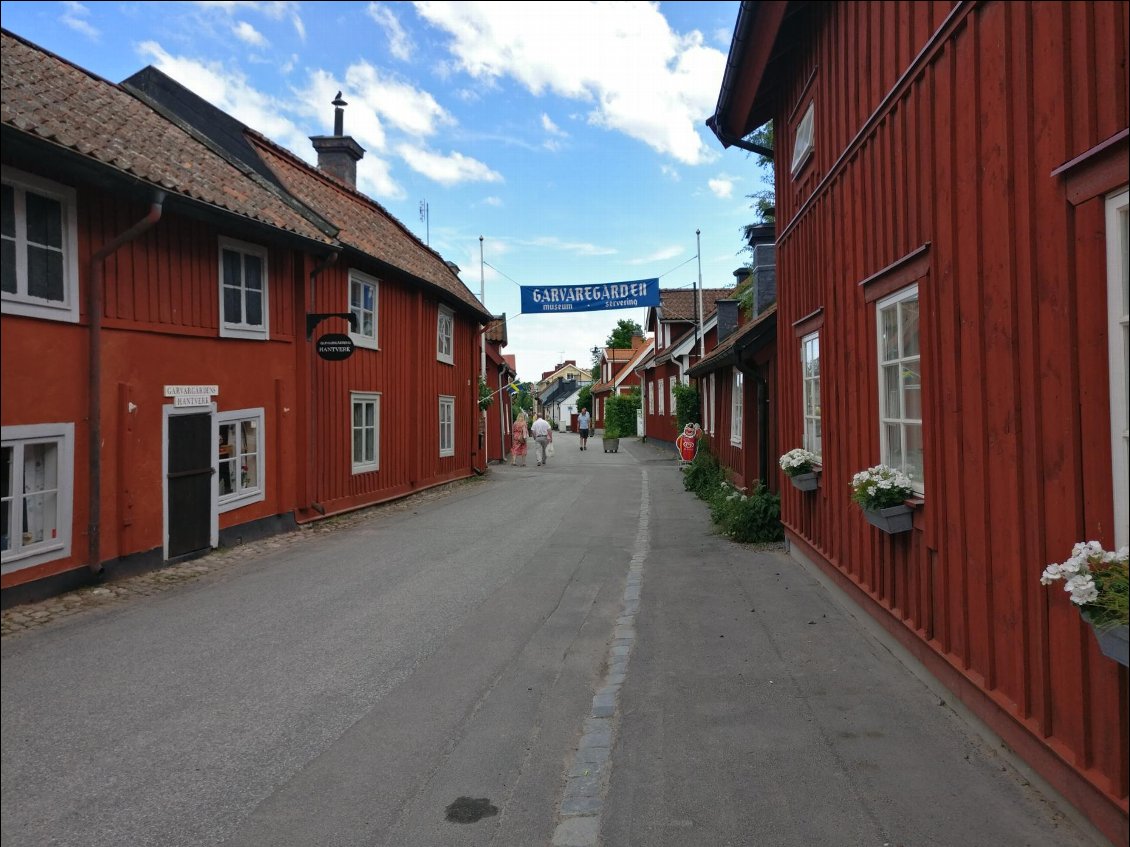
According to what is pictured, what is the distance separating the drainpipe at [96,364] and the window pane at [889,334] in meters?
5.87

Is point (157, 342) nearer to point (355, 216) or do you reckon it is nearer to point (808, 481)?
point (808, 481)

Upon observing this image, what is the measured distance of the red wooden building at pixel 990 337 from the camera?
8.48 ft

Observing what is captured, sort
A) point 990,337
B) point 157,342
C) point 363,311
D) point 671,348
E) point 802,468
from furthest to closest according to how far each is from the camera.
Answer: point 671,348, point 363,311, point 157,342, point 802,468, point 990,337

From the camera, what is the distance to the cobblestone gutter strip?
2.91 meters

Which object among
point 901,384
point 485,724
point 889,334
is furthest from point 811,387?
point 485,724

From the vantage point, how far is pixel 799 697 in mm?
4223

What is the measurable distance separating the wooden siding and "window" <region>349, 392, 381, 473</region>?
9.29 m

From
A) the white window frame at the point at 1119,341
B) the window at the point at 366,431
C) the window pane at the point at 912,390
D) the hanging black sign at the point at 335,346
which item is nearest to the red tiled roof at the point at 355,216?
the hanging black sign at the point at 335,346

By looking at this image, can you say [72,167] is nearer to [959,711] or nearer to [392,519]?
[959,711]

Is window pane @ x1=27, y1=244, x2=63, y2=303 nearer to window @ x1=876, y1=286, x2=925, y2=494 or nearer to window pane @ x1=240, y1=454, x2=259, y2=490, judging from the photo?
window pane @ x1=240, y1=454, x2=259, y2=490

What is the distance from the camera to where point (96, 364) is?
659 centimetres

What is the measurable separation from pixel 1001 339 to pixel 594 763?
2.64 meters

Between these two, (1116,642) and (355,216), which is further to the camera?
(355,216)

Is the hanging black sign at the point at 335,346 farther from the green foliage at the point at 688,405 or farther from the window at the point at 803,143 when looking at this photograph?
the green foliage at the point at 688,405
